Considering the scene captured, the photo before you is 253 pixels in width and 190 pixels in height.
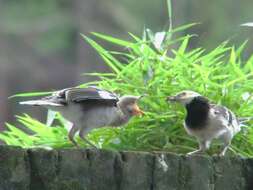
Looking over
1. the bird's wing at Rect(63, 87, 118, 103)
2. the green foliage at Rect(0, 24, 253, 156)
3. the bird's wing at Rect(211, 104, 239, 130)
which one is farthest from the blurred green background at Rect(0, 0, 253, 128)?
the bird's wing at Rect(63, 87, 118, 103)

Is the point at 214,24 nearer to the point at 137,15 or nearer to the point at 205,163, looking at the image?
the point at 137,15

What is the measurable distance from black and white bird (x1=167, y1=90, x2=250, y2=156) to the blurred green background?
64.6 ft

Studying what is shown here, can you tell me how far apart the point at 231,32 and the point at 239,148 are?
2047 cm

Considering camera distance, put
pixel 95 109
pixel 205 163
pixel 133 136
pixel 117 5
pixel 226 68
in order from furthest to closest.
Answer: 1. pixel 117 5
2. pixel 226 68
3. pixel 133 136
4. pixel 95 109
5. pixel 205 163

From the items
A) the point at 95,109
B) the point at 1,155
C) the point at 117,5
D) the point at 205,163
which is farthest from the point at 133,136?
the point at 117,5

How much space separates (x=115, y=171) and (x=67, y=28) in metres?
24.5

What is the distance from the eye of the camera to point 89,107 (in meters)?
5.50

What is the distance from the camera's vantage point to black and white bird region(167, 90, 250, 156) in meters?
5.58

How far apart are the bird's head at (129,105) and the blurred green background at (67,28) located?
19.7 meters

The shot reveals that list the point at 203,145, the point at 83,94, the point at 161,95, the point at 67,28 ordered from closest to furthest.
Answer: the point at 83,94 < the point at 203,145 < the point at 161,95 < the point at 67,28

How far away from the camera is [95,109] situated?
18.0 feet

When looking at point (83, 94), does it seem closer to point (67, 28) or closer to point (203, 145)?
point (203, 145)

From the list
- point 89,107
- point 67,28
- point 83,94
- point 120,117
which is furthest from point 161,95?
point 67,28

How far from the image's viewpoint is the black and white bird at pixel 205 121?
18.3ft
